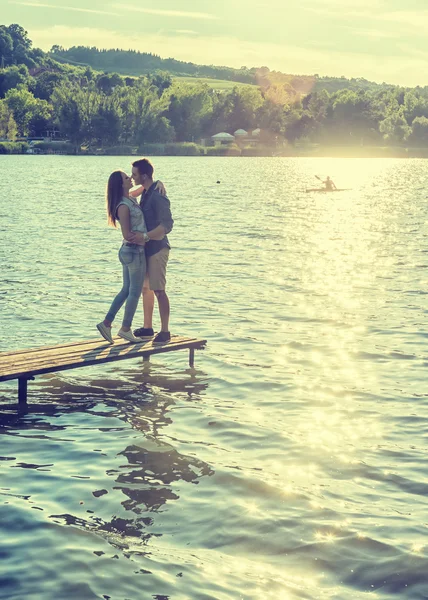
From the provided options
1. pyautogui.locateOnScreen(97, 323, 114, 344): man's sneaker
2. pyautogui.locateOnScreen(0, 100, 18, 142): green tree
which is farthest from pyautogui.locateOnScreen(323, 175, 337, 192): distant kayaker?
pyautogui.locateOnScreen(0, 100, 18, 142): green tree

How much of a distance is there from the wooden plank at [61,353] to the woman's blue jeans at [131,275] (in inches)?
15.6

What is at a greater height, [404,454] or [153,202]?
[153,202]

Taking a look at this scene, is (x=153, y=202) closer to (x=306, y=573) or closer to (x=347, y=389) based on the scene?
(x=347, y=389)

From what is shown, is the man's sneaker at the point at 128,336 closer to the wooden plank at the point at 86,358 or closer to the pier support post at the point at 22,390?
the wooden plank at the point at 86,358

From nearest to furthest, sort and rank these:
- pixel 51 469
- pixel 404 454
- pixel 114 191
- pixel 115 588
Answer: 1. pixel 115 588
2. pixel 51 469
3. pixel 404 454
4. pixel 114 191

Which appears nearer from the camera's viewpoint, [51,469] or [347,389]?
[51,469]

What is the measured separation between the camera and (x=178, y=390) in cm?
1342

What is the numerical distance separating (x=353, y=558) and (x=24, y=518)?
3045mm

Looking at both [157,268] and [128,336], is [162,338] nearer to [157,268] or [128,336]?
[128,336]

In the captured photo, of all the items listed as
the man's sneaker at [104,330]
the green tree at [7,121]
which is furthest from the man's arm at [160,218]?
the green tree at [7,121]

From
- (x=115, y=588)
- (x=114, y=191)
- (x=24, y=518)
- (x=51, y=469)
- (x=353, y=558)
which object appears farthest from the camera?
(x=114, y=191)

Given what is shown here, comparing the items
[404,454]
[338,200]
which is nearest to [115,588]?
[404,454]

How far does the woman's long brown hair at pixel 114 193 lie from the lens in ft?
Answer: 40.3

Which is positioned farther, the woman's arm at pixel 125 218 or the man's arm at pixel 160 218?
the man's arm at pixel 160 218
